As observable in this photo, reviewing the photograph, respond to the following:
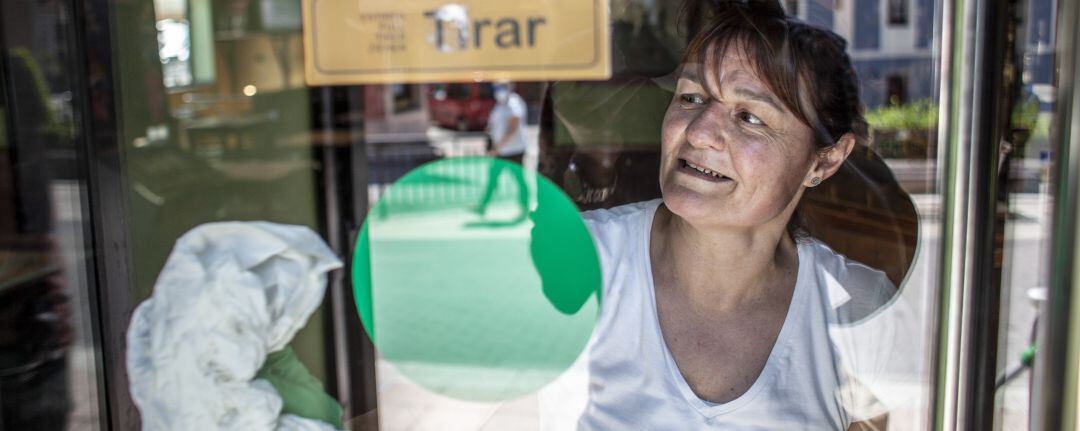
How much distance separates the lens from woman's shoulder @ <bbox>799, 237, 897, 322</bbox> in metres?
1.81

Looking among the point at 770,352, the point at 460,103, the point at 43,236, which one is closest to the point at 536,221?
the point at 460,103

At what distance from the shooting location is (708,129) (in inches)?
69.2

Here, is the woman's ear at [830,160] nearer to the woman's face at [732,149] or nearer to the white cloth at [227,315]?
the woman's face at [732,149]

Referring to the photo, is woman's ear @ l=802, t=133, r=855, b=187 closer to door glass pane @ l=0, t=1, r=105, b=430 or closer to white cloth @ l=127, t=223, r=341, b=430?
white cloth @ l=127, t=223, r=341, b=430

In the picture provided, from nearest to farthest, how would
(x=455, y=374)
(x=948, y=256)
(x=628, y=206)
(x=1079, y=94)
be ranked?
(x=1079, y=94) < (x=948, y=256) < (x=628, y=206) < (x=455, y=374)

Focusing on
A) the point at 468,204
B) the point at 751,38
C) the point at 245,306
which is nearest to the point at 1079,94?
the point at 751,38

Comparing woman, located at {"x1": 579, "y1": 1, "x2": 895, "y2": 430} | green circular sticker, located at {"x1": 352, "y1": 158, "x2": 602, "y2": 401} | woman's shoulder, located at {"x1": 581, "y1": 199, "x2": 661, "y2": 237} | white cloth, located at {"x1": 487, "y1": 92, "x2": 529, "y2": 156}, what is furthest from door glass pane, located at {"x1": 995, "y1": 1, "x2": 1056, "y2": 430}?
white cloth, located at {"x1": 487, "y1": 92, "x2": 529, "y2": 156}

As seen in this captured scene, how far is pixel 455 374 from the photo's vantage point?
2018 mm

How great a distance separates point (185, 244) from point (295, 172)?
299 mm

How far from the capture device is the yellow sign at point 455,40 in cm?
179

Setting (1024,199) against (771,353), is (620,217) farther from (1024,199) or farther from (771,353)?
(1024,199)

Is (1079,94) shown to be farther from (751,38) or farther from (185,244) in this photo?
(185,244)

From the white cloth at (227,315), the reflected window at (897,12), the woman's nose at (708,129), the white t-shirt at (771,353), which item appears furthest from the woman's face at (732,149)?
the white cloth at (227,315)

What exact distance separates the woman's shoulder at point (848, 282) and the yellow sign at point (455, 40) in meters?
0.56
